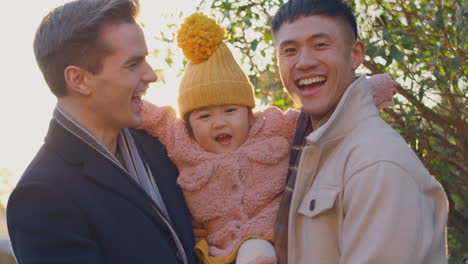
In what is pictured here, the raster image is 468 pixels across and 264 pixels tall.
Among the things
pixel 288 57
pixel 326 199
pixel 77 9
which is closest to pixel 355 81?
pixel 288 57

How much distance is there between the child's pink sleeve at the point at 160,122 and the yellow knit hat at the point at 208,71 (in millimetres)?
89

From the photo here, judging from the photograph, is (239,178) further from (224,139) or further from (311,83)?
(311,83)

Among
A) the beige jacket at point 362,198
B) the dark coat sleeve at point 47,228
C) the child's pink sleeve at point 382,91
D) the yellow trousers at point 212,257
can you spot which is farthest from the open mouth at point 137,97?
the child's pink sleeve at point 382,91

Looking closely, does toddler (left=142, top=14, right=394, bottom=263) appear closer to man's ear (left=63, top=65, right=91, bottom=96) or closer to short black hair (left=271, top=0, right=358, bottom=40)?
short black hair (left=271, top=0, right=358, bottom=40)

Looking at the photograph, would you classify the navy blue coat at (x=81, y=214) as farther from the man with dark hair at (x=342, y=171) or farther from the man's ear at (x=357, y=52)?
the man's ear at (x=357, y=52)

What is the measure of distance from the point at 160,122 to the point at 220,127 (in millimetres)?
389

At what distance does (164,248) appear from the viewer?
8.38 ft

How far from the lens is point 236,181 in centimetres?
285

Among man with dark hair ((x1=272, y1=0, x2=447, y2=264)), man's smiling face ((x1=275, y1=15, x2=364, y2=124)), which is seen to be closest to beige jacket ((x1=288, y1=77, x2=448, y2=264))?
man with dark hair ((x1=272, y1=0, x2=447, y2=264))

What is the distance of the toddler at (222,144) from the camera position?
2809 mm

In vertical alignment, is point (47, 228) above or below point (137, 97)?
below

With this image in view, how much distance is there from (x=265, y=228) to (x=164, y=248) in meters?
0.49

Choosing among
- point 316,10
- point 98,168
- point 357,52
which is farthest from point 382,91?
point 98,168

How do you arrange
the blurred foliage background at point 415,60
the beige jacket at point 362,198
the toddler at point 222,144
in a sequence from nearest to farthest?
the beige jacket at point 362,198 < the toddler at point 222,144 < the blurred foliage background at point 415,60
